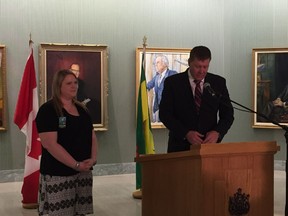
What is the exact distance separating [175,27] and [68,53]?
2.25m

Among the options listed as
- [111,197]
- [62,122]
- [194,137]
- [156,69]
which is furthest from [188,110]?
[156,69]

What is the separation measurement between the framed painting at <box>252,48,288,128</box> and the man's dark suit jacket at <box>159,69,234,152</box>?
16.1 ft

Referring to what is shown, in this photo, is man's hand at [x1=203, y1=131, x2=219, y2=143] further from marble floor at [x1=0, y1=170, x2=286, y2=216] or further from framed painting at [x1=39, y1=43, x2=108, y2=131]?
framed painting at [x1=39, y1=43, x2=108, y2=131]

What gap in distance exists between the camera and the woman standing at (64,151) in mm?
3840

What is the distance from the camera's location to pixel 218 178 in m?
2.91

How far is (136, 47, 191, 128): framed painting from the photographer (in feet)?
28.9

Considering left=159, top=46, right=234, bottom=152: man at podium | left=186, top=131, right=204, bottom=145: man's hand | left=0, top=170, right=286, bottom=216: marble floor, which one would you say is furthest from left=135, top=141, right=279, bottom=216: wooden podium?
left=0, top=170, right=286, bottom=216: marble floor

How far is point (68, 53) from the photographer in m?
8.41

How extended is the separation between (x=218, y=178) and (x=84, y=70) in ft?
19.5

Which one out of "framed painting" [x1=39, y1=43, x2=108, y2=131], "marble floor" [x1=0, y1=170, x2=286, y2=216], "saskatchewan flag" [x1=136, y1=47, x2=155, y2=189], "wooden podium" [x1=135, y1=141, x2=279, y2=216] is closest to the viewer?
"wooden podium" [x1=135, y1=141, x2=279, y2=216]

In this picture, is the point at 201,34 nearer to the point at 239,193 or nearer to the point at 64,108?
the point at 64,108

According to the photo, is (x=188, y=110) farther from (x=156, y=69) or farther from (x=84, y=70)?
(x=156, y=69)

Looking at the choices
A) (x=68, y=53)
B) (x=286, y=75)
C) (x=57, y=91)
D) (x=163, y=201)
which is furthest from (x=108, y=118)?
(x=163, y=201)

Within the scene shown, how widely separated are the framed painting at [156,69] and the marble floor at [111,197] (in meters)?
1.41
